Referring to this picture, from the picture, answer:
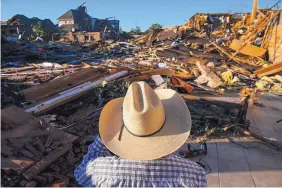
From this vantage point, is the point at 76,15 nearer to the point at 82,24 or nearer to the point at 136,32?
the point at 82,24

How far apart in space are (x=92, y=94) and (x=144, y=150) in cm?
571

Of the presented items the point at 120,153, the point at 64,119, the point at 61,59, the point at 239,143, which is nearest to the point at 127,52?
the point at 61,59

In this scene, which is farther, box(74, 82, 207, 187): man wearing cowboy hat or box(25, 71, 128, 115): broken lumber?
box(25, 71, 128, 115): broken lumber

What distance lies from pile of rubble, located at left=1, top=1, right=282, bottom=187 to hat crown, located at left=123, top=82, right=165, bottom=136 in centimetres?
244

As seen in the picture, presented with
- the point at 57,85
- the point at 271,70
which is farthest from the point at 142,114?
the point at 271,70

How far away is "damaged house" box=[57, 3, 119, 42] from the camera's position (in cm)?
2955

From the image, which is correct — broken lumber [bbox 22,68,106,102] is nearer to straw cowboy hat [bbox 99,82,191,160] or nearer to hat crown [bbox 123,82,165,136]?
straw cowboy hat [bbox 99,82,191,160]

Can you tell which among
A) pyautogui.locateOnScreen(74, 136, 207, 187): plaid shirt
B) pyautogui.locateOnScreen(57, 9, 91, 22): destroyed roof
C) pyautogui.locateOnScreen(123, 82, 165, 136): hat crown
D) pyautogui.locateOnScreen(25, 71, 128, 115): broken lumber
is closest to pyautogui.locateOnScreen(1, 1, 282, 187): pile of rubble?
pyautogui.locateOnScreen(25, 71, 128, 115): broken lumber

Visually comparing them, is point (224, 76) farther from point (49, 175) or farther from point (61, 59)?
point (61, 59)

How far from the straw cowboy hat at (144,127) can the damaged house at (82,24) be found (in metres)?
28.2

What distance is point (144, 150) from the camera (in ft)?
5.16

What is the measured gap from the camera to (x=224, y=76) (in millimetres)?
9812

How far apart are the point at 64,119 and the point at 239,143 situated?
3.89m

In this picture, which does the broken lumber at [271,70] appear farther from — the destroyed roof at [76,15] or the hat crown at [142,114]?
the destroyed roof at [76,15]
